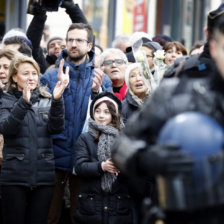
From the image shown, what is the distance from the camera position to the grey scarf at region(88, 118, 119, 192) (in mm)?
5484

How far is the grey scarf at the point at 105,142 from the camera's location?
18.0 ft

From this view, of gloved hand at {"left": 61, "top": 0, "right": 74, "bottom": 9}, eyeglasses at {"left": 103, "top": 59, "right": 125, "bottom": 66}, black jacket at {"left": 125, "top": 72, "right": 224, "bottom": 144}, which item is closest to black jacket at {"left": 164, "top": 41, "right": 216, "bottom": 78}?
black jacket at {"left": 125, "top": 72, "right": 224, "bottom": 144}

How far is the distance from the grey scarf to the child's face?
0.24 ft

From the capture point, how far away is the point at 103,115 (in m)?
5.77

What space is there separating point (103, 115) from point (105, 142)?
0.29 m

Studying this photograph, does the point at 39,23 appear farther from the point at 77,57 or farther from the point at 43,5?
Answer: the point at 77,57

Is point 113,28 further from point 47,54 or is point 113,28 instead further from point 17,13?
point 47,54

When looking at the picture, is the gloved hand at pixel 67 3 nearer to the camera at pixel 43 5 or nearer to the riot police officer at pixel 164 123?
the camera at pixel 43 5

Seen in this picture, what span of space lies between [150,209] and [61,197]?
122 inches

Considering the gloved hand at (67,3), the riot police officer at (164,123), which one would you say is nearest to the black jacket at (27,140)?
the gloved hand at (67,3)

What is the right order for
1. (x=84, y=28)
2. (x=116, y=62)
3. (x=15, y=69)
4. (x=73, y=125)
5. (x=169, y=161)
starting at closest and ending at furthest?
1. (x=169, y=161)
2. (x=15, y=69)
3. (x=73, y=125)
4. (x=84, y=28)
5. (x=116, y=62)

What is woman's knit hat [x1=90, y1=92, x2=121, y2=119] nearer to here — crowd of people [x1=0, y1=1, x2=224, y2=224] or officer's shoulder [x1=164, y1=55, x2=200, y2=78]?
crowd of people [x1=0, y1=1, x2=224, y2=224]

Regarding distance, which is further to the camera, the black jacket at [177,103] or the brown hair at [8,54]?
the brown hair at [8,54]

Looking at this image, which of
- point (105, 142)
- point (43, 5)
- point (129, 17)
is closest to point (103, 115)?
point (105, 142)
